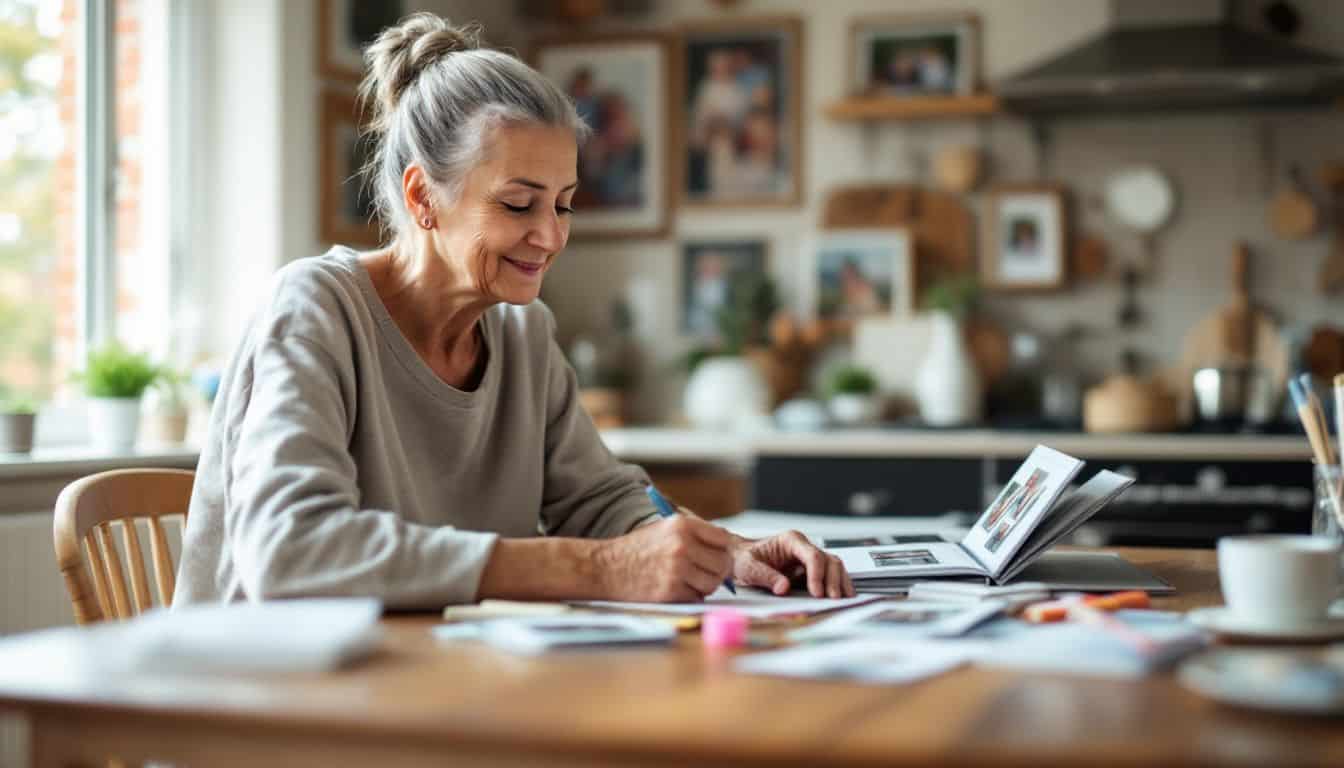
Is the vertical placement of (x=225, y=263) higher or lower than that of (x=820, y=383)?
higher

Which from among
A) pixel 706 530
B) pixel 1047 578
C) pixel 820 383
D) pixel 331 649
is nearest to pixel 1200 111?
pixel 820 383

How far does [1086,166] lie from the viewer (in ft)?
13.5

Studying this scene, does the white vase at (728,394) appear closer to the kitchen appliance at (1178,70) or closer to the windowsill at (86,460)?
the kitchen appliance at (1178,70)

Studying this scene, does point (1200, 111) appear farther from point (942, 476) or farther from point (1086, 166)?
point (942, 476)

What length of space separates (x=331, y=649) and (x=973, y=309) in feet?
11.2

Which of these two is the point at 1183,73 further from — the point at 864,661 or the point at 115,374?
the point at 864,661

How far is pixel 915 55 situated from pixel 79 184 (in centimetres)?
235

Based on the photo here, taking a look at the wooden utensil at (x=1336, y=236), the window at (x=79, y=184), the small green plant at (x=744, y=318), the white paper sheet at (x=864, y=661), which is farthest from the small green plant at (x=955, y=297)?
the white paper sheet at (x=864, y=661)

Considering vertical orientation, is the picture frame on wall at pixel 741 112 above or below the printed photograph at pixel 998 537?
above

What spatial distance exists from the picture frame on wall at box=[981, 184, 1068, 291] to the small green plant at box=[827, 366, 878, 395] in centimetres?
46

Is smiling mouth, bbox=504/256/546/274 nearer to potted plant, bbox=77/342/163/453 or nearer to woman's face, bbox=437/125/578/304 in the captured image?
woman's face, bbox=437/125/578/304

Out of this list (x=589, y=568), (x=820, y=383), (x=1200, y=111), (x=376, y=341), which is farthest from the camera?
(x=820, y=383)

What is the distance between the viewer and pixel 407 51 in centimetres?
171

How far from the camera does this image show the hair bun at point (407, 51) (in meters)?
1.70
